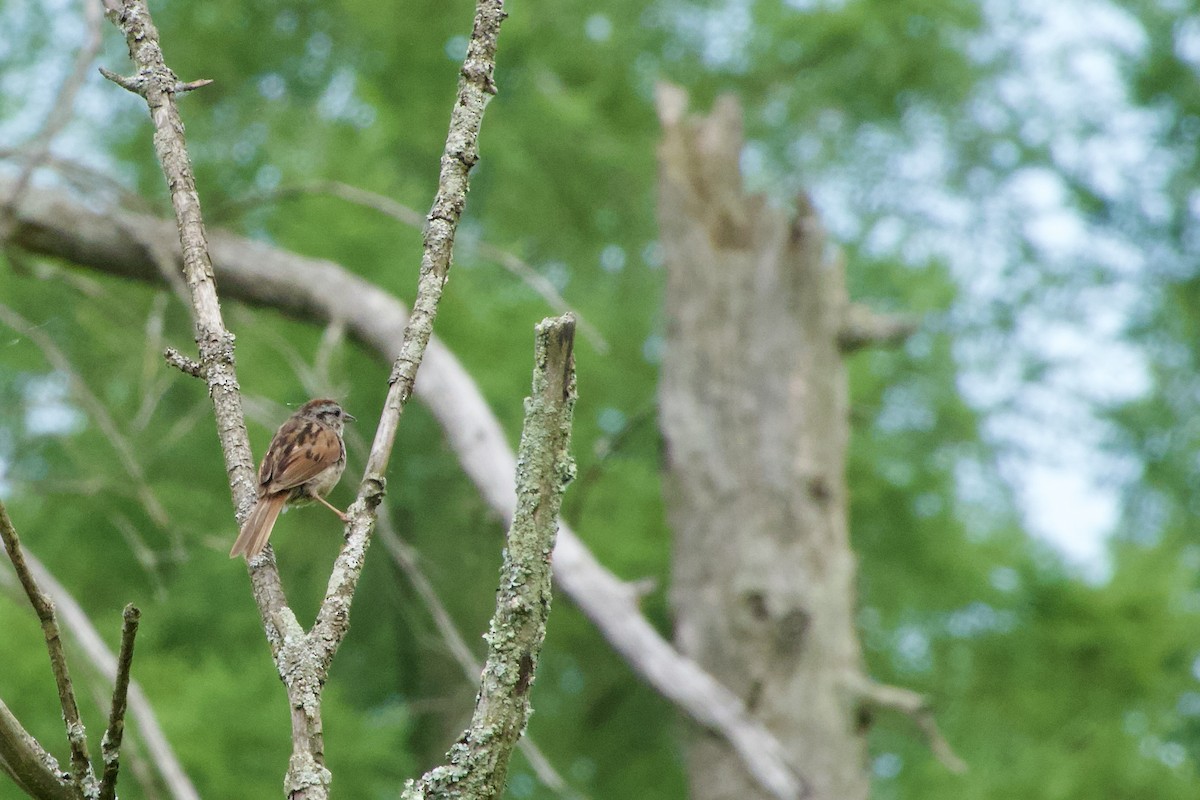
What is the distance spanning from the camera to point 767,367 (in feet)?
24.4

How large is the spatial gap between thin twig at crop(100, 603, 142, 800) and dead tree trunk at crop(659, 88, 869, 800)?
5.26 metres

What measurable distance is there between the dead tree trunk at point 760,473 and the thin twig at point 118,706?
5.26 m

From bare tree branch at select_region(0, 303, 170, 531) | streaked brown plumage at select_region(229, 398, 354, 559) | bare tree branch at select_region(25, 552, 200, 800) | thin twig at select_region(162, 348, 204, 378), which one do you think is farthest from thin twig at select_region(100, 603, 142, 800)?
bare tree branch at select_region(0, 303, 170, 531)

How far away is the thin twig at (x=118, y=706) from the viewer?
1592mm

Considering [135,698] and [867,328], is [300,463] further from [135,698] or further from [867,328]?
[867,328]

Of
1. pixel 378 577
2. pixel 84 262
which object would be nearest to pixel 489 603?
pixel 378 577

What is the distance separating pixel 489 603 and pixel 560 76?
6.39 m

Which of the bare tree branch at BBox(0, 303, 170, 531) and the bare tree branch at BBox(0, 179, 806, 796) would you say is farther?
the bare tree branch at BBox(0, 179, 806, 796)

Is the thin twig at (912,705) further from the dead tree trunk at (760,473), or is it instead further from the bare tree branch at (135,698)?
the bare tree branch at (135,698)

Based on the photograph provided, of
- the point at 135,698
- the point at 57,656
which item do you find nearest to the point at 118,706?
the point at 57,656

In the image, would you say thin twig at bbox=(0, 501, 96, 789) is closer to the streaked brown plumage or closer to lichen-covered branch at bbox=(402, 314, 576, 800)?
lichen-covered branch at bbox=(402, 314, 576, 800)

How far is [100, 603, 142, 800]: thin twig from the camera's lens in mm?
1592

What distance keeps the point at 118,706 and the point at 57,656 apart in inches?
4.1

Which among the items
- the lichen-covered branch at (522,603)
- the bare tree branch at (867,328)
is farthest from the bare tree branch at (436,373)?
the bare tree branch at (867,328)
